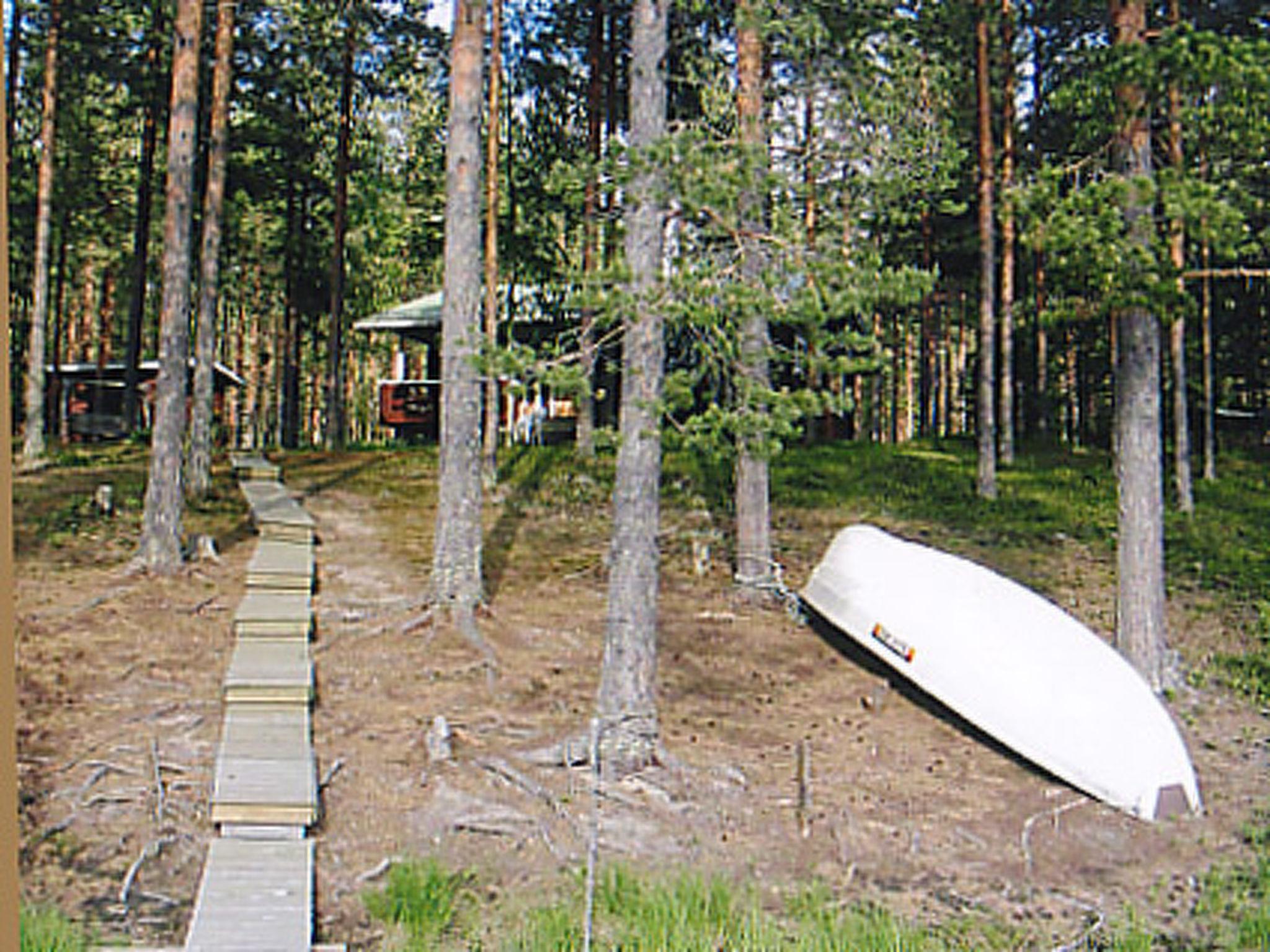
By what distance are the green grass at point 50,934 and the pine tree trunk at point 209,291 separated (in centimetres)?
999

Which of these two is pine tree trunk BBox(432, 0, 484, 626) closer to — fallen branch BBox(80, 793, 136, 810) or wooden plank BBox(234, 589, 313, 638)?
wooden plank BBox(234, 589, 313, 638)

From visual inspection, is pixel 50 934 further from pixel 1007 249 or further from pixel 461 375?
pixel 1007 249

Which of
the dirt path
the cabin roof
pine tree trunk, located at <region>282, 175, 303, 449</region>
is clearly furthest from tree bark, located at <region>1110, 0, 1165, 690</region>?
the cabin roof

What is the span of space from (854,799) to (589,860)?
2.35 meters

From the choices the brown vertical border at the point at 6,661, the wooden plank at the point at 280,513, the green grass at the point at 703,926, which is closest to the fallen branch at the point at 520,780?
the green grass at the point at 703,926

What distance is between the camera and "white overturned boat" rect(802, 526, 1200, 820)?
27.0ft

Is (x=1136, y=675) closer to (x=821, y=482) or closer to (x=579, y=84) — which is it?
(x=821, y=482)

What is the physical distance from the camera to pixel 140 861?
6531mm

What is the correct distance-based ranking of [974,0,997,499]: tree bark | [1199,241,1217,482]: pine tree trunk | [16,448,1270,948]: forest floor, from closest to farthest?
[16,448,1270,948]: forest floor, [974,0,997,499]: tree bark, [1199,241,1217,482]: pine tree trunk

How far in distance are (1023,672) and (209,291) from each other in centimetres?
1175

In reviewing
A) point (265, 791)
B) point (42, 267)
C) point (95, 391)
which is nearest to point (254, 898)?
point (265, 791)

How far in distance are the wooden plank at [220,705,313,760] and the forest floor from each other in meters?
0.17

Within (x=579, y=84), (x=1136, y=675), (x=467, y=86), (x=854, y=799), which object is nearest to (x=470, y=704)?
(x=854, y=799)

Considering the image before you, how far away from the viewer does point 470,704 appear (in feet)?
30.0
